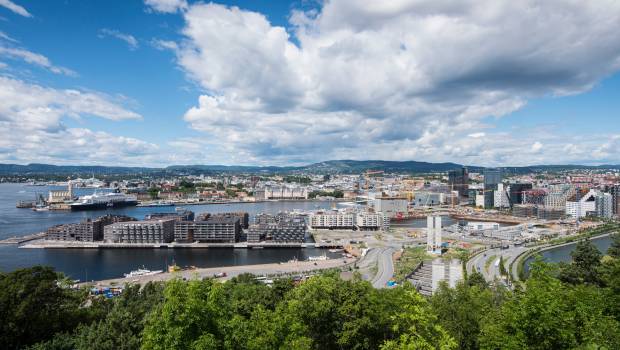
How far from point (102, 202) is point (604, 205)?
56833mm

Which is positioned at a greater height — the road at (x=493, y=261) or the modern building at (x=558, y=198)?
the modern building at (x=558, y=198)

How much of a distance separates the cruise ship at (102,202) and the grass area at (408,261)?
128ft

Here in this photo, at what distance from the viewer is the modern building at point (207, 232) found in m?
25.6

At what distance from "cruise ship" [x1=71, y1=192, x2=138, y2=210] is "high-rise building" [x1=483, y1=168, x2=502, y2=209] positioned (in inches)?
1861

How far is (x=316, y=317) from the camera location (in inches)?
237

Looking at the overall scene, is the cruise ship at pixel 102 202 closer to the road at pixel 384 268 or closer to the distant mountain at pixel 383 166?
the road at pixel 384 268

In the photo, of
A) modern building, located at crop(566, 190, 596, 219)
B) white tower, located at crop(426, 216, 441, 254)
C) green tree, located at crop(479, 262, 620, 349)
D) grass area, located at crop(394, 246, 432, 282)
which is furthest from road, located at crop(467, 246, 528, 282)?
modern building, located at crop(566, 190, 596, 219)

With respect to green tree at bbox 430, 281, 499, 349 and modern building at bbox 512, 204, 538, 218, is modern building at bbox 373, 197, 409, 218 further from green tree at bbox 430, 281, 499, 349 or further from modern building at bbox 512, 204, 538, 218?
green tree at bbox 430, 281, 499, 349

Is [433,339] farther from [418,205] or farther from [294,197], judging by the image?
[294,197]

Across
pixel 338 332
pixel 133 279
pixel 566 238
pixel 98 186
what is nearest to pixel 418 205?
pixel 566 238

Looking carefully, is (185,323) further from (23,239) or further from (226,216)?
(23,239)

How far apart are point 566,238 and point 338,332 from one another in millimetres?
29296

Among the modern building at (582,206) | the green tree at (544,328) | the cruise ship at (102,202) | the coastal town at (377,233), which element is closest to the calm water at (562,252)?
the coastal town at (377,233)

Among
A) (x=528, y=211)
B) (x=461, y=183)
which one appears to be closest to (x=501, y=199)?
(x=528, y=211)
